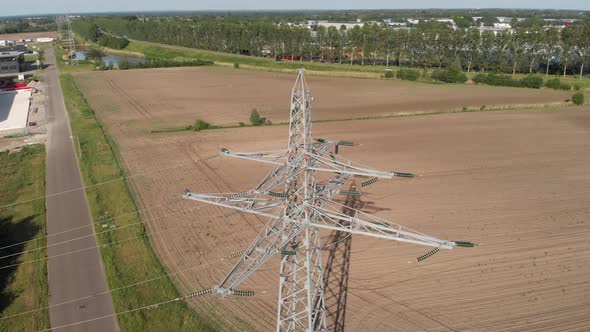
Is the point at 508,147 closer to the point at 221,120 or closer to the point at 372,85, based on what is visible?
the point at 221,120

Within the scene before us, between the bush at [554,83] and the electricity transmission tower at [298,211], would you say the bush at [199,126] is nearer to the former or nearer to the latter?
the electricity transmission tower at [298,211]

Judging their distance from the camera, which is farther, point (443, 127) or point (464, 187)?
point (443, 127)

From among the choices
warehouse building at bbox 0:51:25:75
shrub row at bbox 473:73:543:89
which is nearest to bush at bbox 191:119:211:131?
shrub row at bbox 473:73:543:89

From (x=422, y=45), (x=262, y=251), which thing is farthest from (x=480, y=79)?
(x=262, y=251)

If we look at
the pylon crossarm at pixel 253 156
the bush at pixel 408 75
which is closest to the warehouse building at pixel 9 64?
the bush at pixel 408 75

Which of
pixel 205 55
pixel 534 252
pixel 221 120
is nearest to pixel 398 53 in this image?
pixel 205 55

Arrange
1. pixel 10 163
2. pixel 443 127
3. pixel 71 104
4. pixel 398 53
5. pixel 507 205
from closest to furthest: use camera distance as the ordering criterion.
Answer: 1. pixel 507 205
2. pixel 10 163
3. pixel 443 127
4. pixel 71 104
5. pixel 398 53

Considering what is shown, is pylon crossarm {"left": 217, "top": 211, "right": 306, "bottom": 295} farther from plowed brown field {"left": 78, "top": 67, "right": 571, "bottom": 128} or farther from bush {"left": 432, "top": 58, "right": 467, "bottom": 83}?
bush {"left": 432, "top": 58, "right": 467, "bottom": 83}
